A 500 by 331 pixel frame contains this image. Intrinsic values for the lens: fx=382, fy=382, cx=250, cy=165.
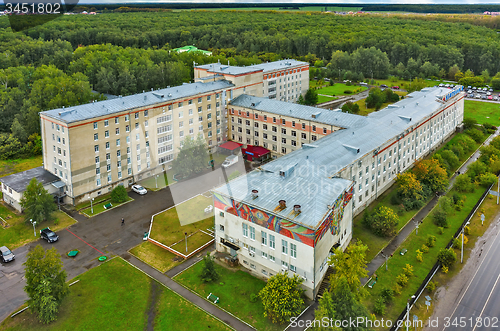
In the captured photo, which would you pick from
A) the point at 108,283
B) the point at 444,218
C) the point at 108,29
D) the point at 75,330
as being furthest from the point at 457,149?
the point at 108,29

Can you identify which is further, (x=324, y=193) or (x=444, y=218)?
(x=444, y=218)

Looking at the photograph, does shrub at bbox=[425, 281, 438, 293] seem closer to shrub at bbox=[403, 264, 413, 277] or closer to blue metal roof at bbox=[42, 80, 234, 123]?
shrub at bbox=[403, 264, 413, 277]

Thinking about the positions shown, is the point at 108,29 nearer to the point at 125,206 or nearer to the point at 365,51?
the point at 365,51

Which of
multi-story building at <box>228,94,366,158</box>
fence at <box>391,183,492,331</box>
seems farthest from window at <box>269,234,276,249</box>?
multi-story building at <box>228,94,366,158</box>

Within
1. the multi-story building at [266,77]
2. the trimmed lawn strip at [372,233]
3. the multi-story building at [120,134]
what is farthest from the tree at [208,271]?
the multi-story building at [266,77]

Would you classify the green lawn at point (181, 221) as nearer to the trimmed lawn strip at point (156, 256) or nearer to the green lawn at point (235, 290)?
the trimmed lawn strip at point (156, 256)

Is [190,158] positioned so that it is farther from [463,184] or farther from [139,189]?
[463,184]
